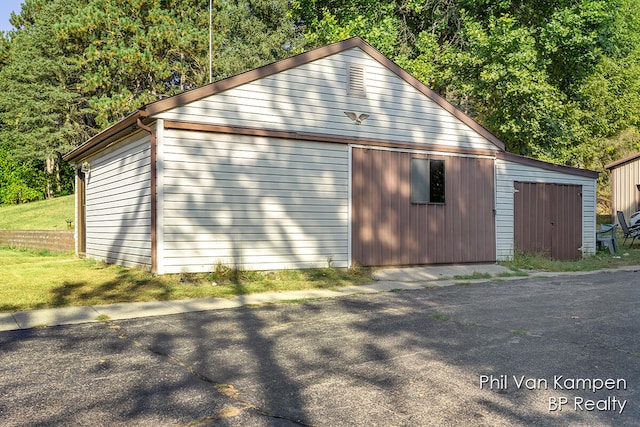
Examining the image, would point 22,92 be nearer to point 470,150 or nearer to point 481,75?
point 481,75

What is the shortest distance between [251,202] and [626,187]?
2010cm

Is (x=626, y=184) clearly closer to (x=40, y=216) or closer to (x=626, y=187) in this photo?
(x=626, y=187)

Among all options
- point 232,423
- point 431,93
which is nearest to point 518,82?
point 431,93

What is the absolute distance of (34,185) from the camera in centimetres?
4119

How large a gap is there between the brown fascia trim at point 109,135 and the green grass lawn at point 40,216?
927 centimetres

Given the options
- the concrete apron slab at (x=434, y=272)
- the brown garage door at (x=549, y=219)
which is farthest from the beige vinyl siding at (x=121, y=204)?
the brown garage door at (x=549, y=219)

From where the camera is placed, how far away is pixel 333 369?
464 cm

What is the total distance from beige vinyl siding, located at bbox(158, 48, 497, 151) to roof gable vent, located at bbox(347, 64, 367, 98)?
0.10 m

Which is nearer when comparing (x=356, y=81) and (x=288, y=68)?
(x=288, y=68)

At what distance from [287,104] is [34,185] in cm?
3617

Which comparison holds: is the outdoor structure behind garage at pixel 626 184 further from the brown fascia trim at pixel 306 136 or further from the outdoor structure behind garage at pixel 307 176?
the brown fascia trim at pixel 306 136

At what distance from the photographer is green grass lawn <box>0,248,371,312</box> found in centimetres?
829

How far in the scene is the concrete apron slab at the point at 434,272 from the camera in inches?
461

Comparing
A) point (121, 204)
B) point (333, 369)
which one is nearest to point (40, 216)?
point (121, 204)
